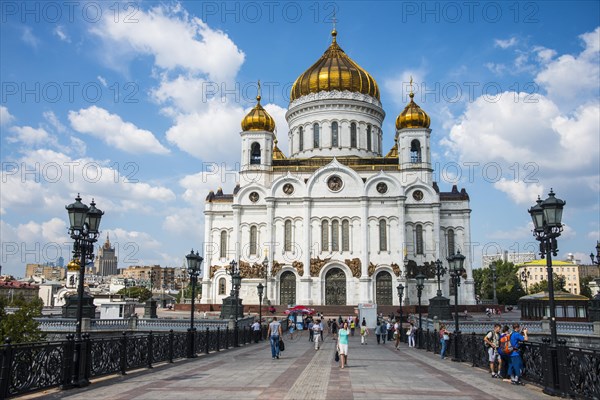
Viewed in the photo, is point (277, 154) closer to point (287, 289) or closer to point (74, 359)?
point (287, 289)

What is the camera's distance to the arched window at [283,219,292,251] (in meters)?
50.5

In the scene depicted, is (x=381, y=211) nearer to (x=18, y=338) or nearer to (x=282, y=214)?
(x=282, y=214)

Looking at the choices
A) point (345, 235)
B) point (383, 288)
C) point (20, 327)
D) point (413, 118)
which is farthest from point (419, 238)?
point (20, 327)

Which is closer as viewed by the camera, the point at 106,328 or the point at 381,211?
the point at 106,328

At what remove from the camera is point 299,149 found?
5812 centimetres

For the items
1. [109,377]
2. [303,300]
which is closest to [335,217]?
[303,300]

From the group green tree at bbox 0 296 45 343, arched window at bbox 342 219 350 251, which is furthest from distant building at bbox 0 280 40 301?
green tree at bbox 0 296 45 343

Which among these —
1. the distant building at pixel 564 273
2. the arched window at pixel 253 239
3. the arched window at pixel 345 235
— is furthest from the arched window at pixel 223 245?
the distant building at pixel 564 273

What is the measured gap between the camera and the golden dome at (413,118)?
53031mm

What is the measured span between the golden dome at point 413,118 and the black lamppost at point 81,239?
42.6 meters

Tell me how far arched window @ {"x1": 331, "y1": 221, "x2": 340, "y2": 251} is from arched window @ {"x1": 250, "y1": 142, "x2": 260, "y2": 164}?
10503 mm

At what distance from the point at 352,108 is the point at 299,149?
279 inches

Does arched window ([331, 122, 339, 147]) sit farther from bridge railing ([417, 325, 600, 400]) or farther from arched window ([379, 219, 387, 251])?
bridge railing ([417, 325, 600, 400])

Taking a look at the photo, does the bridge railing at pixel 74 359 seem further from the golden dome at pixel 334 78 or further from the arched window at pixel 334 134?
the golden dome at pixel 334 78
